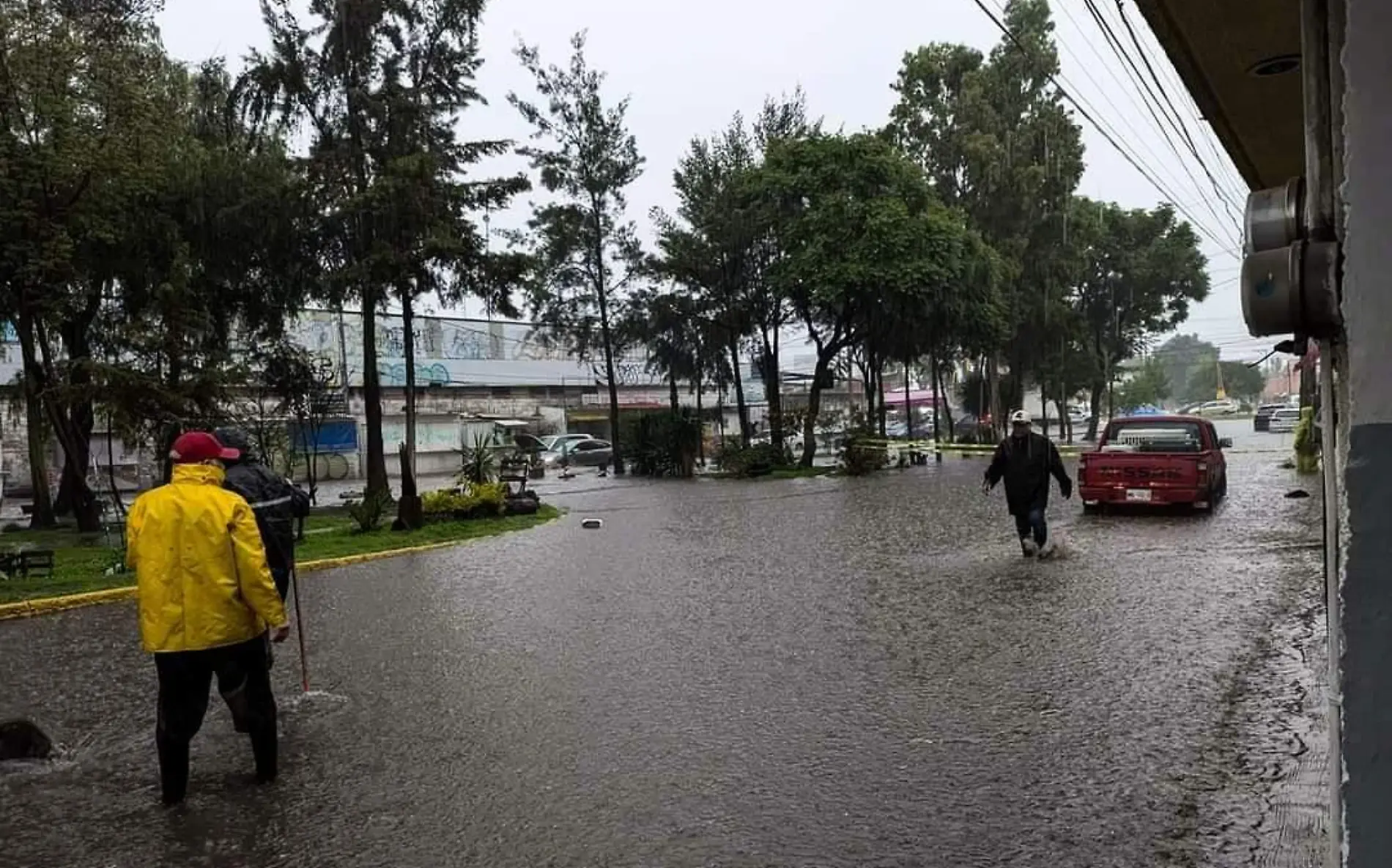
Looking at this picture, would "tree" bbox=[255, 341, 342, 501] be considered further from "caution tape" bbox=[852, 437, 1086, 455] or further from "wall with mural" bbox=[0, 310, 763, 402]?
"wall with mural" bbox=[0, 310, 763, 402]

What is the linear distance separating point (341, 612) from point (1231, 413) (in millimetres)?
102235

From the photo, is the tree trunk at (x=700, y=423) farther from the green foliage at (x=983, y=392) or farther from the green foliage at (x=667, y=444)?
the green foliage at (x=983, y=392)

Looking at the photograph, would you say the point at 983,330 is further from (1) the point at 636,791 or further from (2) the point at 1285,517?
(1) the point at 636,791

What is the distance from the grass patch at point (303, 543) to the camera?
1268 centimetres

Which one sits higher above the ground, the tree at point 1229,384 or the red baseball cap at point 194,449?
the tree at point 1229,384

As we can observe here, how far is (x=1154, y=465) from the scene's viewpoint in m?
16.3

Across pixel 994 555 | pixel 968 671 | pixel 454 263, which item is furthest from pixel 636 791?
pixel 454 263

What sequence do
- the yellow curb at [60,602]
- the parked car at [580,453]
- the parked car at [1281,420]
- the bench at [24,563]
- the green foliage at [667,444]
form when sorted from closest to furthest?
the yellow curb at [60,602]
the bench at [24,563]
the green foliage at [667,444]
the parked car at [580,453]
the parked car at [1281,420]

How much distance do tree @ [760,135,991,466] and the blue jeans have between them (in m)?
20.3

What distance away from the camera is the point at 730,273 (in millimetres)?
37312

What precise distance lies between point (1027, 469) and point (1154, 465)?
5.29m

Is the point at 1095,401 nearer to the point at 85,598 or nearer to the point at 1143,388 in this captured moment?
the point at 1143,388

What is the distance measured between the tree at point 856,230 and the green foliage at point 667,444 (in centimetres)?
375

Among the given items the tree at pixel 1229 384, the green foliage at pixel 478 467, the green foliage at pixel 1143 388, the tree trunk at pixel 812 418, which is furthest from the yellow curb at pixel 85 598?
the tree at pixel 1229 384
